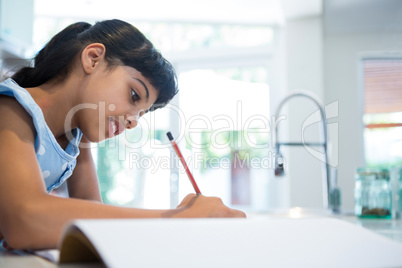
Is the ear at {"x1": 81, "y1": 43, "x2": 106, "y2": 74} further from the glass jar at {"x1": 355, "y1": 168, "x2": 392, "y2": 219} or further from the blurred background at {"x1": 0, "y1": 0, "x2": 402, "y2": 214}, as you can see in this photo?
the blurred background at {"x1": 0, "y1": 0, "x2": 402, "y2": 214}

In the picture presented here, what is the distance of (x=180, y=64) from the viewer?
13.8 ft

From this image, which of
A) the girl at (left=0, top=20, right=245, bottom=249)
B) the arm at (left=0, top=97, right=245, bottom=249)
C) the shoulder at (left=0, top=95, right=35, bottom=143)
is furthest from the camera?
the girl at (left=0, top=20, right=245, bottom=249)

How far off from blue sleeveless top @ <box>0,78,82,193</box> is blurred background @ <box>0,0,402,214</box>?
2153 mm

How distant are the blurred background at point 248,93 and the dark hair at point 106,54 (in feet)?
7.01

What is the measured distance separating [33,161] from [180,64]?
11.8 feet

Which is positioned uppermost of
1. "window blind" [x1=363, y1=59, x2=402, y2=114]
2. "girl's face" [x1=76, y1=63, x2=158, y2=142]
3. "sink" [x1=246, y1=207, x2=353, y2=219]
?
"window blind" [x1=363, y1=59, x2=402, y2=114]

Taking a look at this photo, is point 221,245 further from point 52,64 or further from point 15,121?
point 52,64

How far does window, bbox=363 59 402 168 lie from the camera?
252 cm

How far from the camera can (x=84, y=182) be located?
1169mm

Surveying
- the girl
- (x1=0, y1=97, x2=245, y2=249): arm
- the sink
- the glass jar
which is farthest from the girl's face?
the glass jar

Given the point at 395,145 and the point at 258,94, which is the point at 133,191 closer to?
the point at 258,94

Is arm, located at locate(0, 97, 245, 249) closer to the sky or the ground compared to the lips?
closer to the ground

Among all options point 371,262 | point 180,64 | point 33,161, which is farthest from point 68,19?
point 371,262

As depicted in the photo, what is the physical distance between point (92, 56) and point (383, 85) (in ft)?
7.20
